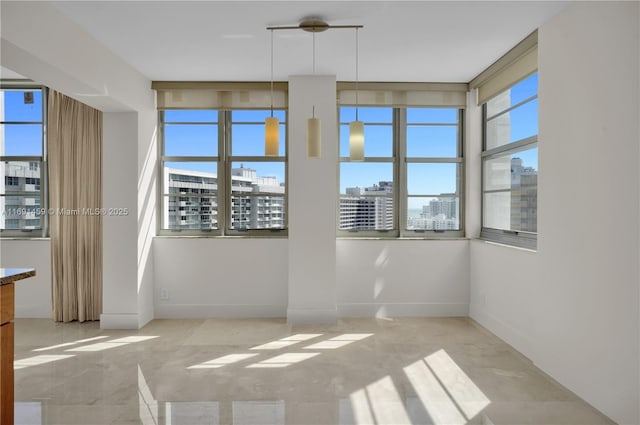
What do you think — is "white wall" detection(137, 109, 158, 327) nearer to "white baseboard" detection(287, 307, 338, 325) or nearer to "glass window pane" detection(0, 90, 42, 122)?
"glass window pane" detection(0, 90, 42, 122)

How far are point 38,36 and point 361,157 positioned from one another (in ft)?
7.91

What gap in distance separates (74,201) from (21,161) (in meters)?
0.91

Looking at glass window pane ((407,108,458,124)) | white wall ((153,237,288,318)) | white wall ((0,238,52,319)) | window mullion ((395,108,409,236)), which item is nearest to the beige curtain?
white wall ((0,238,52,319))

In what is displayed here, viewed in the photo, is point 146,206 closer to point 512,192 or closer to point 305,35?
point 305,35

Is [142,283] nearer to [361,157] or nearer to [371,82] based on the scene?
[361,157]

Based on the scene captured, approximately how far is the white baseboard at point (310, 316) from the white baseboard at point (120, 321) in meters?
1.63

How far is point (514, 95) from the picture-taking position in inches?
165

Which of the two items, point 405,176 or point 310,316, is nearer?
point 310,316

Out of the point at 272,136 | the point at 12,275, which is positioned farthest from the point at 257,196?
the point at 12,275

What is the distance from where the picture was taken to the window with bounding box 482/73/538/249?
12.6ft

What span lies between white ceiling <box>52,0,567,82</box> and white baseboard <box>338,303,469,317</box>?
103 inches

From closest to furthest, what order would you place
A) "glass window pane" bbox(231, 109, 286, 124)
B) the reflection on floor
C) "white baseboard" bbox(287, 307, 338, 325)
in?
the reflection on floor
"white baseboard" bbox(287, 307, 338, 325)
"glass window pane" bbox(231, 109, 286, 124)

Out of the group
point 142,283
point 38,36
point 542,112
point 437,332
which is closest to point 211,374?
point 142,283

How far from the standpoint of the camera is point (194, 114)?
5.15m
